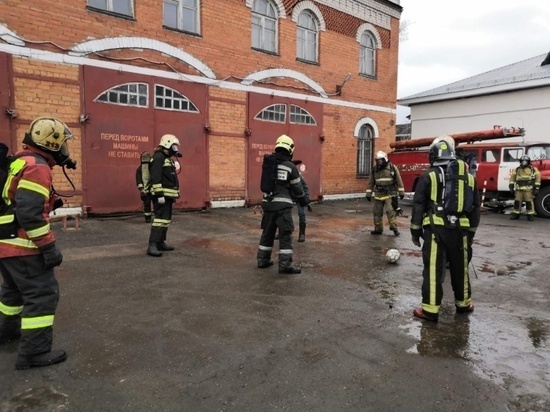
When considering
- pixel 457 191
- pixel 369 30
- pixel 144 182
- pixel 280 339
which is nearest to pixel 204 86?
pixel 144 182

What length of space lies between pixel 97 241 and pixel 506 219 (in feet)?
36.1

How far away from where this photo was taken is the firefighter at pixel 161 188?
6629 mm

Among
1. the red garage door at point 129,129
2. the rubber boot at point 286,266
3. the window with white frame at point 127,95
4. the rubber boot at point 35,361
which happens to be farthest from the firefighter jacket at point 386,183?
the rubber boot at point 35,361

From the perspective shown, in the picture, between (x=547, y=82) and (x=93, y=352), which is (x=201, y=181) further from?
(x=547, y=82)

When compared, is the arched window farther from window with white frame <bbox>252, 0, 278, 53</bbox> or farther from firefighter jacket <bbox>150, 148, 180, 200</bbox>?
firefighter jacket <bbox>150, 148, 180, 200</bbox>

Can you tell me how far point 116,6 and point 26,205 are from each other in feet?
29.8

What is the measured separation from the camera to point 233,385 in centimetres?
286

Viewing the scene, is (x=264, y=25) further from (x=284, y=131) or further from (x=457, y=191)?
(x=457, y=191)

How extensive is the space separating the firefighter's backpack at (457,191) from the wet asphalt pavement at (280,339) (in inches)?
44.3

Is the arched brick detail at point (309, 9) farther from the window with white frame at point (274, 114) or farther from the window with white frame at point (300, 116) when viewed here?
the window with white frame at point (274, 114)

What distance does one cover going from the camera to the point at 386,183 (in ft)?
29.1

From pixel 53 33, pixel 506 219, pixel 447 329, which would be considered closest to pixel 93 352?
pixel 447 329

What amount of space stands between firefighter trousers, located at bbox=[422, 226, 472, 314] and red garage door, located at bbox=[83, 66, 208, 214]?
821 centimetres

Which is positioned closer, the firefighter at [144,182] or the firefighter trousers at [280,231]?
the firefighter trousers at [280,231]
